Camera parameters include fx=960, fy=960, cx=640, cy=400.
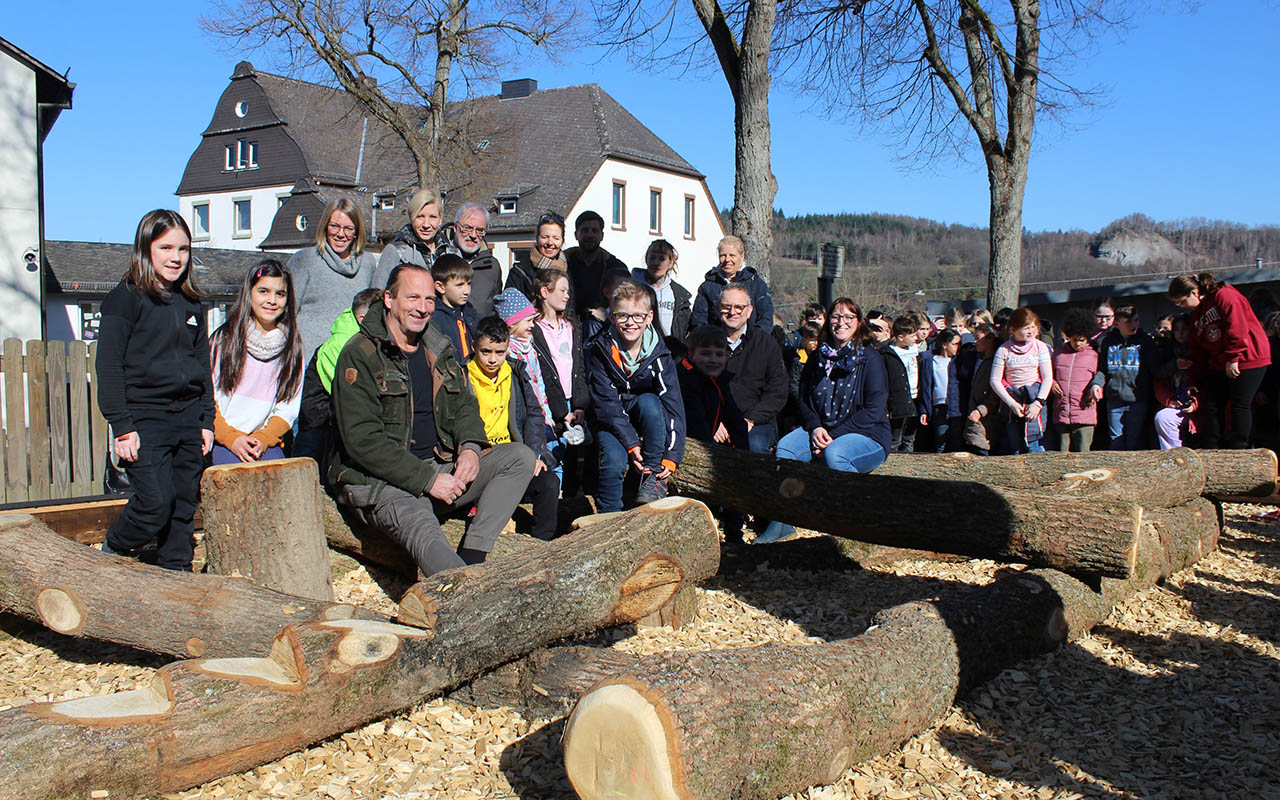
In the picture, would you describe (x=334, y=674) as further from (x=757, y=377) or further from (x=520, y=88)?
(x=520, y=88)

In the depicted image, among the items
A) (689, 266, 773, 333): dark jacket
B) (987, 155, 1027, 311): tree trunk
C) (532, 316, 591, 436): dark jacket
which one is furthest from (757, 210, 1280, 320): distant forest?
(532, 316, 591, 436): dark jacket

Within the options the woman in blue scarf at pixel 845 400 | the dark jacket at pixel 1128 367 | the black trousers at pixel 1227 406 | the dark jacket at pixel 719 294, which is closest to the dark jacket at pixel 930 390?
the dark jacket at pixel 1128 367

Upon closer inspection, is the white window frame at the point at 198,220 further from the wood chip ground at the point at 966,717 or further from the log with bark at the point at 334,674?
the log with bark at the point at 334,674

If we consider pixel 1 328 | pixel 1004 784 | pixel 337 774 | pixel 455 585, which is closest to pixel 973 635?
pixel 1004 784

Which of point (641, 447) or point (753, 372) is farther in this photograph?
point (753, 372)

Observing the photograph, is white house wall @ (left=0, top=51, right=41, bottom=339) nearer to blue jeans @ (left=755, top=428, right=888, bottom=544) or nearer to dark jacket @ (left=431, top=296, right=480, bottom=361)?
dark jacket @ (left=431, top=296, right=480, bottom=361)

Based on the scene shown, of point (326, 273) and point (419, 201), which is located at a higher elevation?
point (419, 201)

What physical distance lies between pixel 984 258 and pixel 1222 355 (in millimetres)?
54587

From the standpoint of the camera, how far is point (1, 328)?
42.5 ft

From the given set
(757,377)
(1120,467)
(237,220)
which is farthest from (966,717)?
(237,220)

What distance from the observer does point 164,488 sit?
454 centimetres

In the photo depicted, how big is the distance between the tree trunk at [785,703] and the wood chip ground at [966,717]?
13cm

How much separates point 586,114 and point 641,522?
35.8m

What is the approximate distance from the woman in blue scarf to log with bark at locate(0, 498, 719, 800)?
6.73ft
